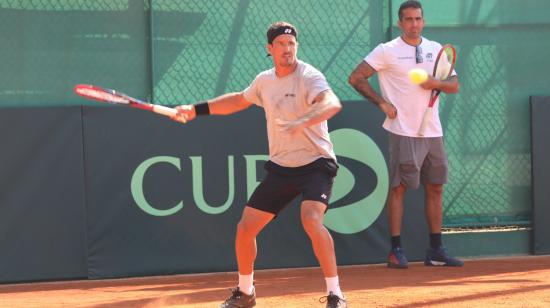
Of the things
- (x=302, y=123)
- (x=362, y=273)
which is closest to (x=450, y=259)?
(x=362, y=273)

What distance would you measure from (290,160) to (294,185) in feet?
0.49

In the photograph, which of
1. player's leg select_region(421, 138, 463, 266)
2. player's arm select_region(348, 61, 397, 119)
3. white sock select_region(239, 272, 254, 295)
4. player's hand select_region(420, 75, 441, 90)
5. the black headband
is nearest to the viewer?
the black headband

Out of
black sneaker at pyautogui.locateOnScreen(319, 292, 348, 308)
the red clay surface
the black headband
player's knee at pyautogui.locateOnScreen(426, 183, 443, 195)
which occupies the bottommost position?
the red clay surface

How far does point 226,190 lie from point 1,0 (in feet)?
7.60

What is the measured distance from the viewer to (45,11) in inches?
305

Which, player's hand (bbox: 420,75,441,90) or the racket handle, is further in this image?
the racket handle

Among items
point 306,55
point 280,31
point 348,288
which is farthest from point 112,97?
point 306,55

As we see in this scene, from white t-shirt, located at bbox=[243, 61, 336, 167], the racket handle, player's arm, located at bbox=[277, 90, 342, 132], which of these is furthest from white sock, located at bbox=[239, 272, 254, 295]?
the racket handle

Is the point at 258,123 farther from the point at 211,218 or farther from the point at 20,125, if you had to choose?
the point at 20,125

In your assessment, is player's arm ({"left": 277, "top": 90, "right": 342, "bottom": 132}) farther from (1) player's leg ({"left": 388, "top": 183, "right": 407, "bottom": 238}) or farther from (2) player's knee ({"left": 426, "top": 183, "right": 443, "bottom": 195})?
(2) player's knee ({"left": 426, "top": 183, "right": 443, "bottom": 195})

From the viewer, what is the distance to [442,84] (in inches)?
300

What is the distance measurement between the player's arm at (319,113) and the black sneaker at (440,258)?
283 cm

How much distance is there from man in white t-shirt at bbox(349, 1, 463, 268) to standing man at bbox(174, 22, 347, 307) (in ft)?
6.61

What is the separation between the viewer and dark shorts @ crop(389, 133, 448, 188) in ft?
25.6
